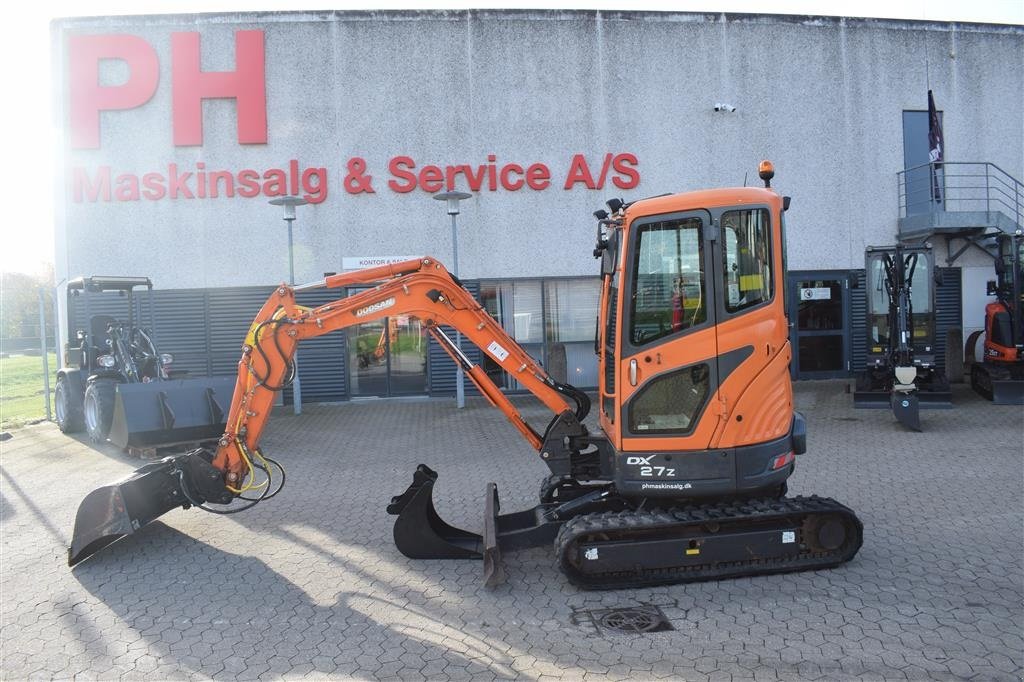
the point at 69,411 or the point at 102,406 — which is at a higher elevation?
the point at 102,406

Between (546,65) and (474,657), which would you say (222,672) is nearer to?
(474,657)

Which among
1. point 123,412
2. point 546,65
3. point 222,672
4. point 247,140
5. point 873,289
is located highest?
point 546,65

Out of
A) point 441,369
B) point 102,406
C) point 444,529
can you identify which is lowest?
point 444,529

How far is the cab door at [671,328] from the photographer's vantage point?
→ 5465 millimetres

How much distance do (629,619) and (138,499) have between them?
4.19m

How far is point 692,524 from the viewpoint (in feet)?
18.1

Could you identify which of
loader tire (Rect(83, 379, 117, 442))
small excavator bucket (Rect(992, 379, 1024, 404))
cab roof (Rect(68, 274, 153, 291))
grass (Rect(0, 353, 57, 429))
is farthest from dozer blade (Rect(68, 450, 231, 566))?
small excavator bucket (Rect(992, 379, 1024, 404))

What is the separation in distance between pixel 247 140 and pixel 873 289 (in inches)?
516

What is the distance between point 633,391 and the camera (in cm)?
557

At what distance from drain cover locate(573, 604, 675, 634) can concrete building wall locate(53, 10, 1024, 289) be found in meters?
12.0

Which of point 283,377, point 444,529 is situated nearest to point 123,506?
point 283,377

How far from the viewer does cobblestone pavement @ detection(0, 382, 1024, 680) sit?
178 inches

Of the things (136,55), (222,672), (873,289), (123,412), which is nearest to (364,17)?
(136,55)

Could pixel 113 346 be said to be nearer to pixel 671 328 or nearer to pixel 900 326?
pixel 671 328
